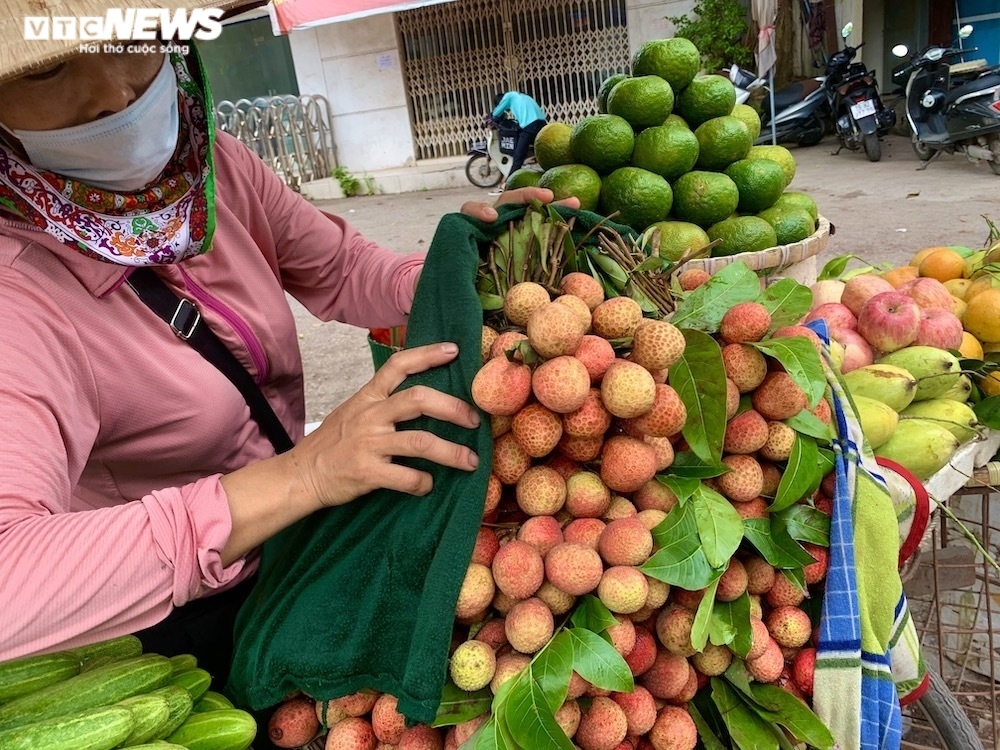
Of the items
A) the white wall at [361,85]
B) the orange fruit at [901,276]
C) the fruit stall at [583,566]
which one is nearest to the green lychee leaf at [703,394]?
the fruit stall at [583,566]

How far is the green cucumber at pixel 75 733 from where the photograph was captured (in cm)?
91

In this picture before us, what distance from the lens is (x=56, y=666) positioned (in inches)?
43.3

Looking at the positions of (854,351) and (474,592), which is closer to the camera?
(474,592)

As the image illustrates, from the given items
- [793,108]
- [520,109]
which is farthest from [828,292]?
[793,108]

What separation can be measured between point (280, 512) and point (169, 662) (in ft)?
1.17

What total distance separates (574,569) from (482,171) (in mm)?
9129

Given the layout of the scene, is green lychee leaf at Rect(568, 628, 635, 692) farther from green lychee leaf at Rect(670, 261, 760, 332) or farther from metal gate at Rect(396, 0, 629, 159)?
metal gate at Rect(396, 0, 629, 159)

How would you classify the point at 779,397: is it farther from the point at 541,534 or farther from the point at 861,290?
the point at 861,290

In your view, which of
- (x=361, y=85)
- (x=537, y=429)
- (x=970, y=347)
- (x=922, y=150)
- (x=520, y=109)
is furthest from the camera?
(x=361, y=85)

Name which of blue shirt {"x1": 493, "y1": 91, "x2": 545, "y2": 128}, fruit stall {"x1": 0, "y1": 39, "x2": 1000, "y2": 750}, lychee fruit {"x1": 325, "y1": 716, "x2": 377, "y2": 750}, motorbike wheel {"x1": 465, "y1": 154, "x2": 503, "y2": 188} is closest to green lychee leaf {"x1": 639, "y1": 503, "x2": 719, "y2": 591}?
fruit stall {"x1": 0, "y1": 39, "x2": 1000, "y2": 750}

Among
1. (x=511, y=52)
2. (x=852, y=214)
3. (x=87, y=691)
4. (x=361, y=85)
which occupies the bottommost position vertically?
(x=852, y=214)

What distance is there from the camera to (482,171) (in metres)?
9.59

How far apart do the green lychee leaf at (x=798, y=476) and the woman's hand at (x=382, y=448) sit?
493 mm

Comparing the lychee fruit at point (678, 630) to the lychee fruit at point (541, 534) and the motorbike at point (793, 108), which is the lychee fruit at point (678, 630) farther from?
the motorbike at point (793, 108)
